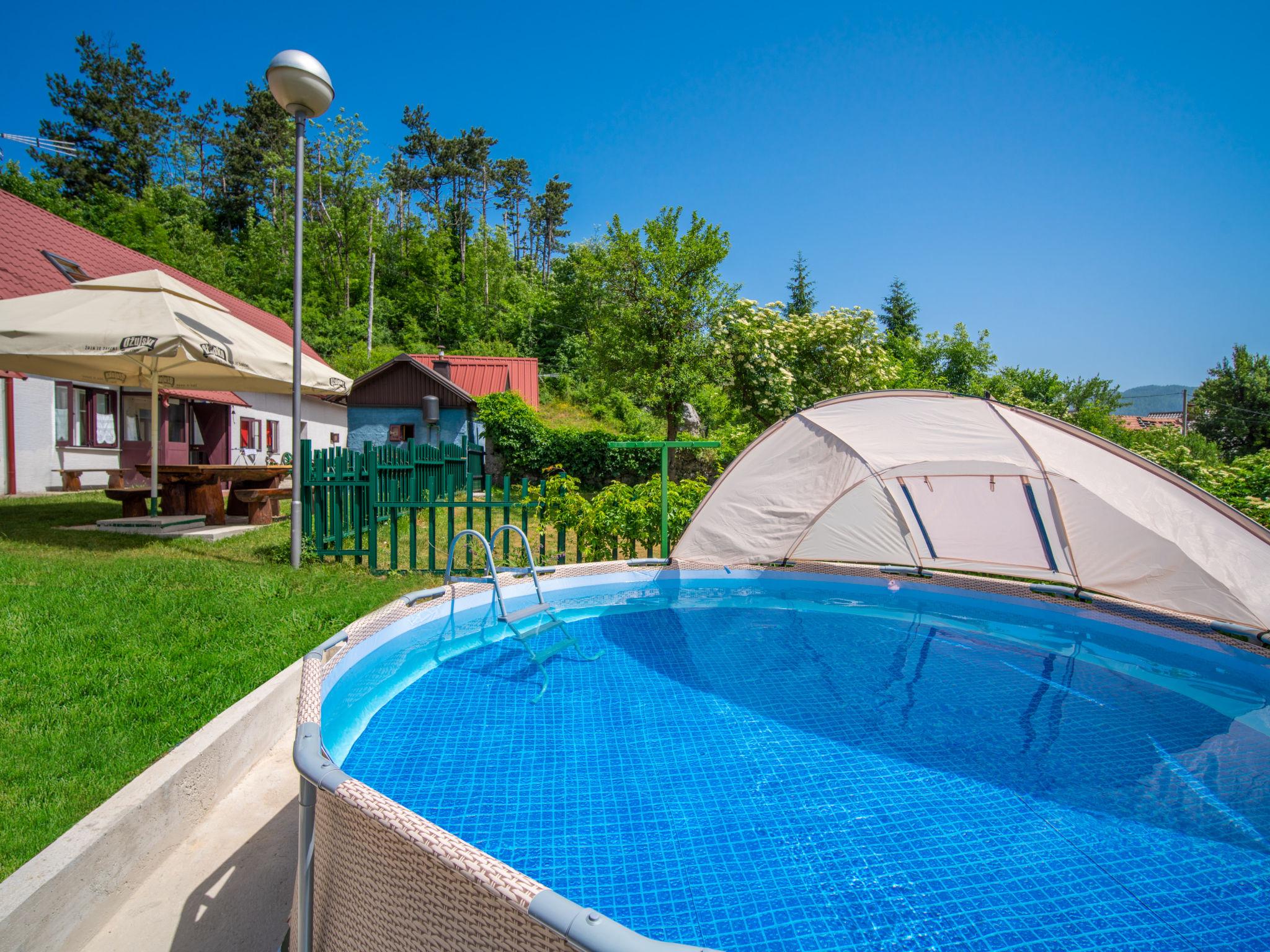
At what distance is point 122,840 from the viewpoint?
7.07 feet

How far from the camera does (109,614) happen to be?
A: 433 cm

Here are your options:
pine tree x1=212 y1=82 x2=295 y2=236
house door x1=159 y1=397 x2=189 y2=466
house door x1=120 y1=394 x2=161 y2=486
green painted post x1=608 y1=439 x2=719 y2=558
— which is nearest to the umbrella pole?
green painted post x1=608 y1=439 x2=719 y2=558

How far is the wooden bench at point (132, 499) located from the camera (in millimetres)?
7863

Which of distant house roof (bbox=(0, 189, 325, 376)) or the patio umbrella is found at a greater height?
distant house roof (bbox=(0, 189, 325, 376))

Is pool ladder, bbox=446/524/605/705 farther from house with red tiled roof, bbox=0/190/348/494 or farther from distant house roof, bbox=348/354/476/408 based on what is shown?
distant house roof, bbox=348/354/476/408

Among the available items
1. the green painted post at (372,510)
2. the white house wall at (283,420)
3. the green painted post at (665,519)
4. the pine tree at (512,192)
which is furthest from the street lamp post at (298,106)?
the pine tree at (512,192)

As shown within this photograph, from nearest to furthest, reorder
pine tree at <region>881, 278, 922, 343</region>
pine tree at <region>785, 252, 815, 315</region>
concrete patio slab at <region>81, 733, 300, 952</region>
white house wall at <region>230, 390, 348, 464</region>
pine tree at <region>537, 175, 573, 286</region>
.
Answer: concrete patio slab at <region>81, 733, 300, 952</region>
white house wall at <region>230, 390, 348, 464</region>
pine tree at <region>881, 278, 922, 343</region>
pine tree at <region>785, 252, 815, 315</region>
pine tree at <region>537, 175, 573, 286</region>

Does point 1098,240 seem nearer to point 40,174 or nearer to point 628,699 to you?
point 628,699

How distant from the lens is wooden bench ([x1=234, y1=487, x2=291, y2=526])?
348 inches

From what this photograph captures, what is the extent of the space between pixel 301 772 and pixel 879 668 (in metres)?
4.35

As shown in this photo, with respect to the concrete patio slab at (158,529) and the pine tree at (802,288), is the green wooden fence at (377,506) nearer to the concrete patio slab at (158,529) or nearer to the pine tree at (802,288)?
the concrete patio slab at (158,529)

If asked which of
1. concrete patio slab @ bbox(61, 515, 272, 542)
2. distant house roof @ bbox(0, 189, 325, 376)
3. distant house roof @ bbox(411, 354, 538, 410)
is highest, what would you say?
distant house roof @ bbox(0, 189, 325, 376)

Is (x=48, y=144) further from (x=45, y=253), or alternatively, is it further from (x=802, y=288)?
(x=802, y=288)

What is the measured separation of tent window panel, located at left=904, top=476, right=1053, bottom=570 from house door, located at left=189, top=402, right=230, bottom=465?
1983 cm
